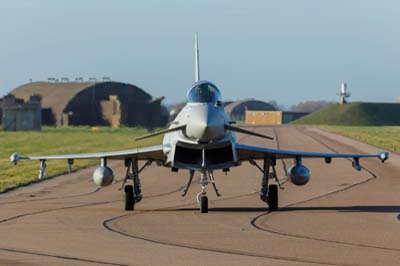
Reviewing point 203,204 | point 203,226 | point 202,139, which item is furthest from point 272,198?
point 203,226

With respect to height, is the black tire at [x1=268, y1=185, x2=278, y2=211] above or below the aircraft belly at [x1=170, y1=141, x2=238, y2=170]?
below

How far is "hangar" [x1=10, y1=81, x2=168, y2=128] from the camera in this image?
125 metres

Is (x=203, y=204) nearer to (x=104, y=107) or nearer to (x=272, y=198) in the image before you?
(x=272, y=198)

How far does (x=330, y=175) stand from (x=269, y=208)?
48.0 feet

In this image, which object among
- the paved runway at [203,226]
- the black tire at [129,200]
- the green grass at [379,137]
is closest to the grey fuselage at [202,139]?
the paved runway at [203,226]

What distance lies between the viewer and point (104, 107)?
126 metres

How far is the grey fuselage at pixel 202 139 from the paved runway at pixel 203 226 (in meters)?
1.32

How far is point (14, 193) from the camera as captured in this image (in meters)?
29.7

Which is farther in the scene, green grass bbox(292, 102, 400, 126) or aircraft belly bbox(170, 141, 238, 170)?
green grass bbox(292, 102, 400, 126)

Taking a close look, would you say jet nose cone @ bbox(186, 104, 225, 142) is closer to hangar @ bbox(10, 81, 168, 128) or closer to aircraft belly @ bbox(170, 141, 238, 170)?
aircraft belly @ bbox(170, 141, 238, 170)

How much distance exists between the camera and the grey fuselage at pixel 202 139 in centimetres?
2052

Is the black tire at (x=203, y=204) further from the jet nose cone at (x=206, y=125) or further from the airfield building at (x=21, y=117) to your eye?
the airfield building at (x=21, y=117)

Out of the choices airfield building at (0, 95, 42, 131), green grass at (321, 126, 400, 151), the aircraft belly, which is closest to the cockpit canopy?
the aircraft belly

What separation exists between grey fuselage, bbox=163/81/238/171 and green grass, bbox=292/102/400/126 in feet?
508
